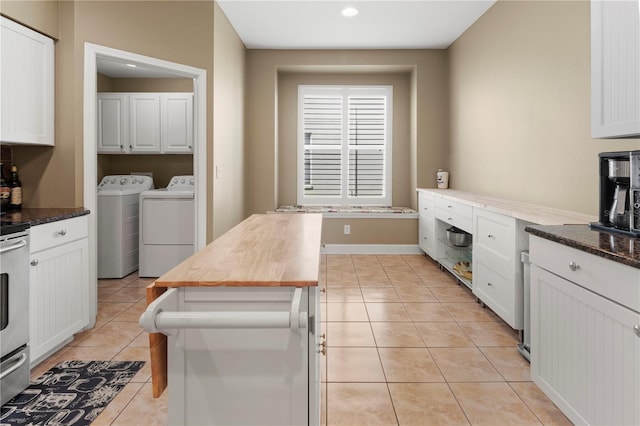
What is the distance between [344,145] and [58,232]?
4.20 m

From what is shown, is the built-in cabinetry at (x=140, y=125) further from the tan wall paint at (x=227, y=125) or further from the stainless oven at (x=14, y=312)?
the stainless oven at (x=14, y=312)

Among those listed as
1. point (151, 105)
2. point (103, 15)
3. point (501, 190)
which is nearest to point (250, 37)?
point (151, 105)

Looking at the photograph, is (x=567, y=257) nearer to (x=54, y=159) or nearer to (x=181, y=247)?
(x=54, y=159)

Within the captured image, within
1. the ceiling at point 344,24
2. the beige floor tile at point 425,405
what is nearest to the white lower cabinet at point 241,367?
the beige floor tile at point 425,405

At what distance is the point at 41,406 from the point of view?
6.53 feet

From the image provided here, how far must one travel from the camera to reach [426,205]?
5105 mm

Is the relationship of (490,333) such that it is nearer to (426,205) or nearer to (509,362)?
(509,362)

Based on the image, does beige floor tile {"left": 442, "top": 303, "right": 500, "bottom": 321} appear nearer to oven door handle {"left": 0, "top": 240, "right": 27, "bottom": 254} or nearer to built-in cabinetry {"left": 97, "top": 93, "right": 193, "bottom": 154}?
oven door handle {"left": 0, "top": 240, "right": 27, "bottom": 254}

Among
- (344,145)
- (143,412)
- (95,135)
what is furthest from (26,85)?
(344,145)

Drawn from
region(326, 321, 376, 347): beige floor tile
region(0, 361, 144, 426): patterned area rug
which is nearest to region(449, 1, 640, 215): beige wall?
region(326, 321, 376, 347): beige floor tile

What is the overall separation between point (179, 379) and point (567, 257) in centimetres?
158

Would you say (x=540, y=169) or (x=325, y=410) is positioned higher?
(x=540, y=169)

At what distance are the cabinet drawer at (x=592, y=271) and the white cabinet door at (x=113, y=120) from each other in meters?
4.75

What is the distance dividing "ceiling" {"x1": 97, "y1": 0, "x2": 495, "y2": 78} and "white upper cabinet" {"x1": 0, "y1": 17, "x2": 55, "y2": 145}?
82 cm
